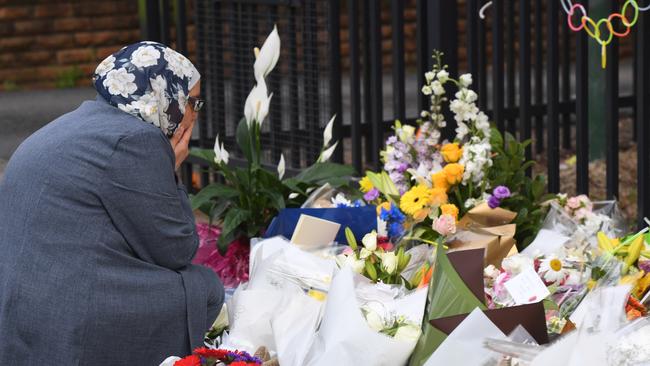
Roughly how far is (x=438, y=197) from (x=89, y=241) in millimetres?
1131

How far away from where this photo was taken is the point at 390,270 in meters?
3.01

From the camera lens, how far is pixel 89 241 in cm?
291

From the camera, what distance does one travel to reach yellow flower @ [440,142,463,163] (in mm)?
3727

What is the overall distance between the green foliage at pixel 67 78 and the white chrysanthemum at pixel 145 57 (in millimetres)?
8051

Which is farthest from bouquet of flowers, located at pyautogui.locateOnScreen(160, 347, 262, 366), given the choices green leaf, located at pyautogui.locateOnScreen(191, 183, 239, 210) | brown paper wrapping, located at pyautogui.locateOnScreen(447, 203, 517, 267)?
green leaf, located at pyautogui.locateOnScreen(191, 183, 239, 210)

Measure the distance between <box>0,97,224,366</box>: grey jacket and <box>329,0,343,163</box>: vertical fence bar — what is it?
210 cm

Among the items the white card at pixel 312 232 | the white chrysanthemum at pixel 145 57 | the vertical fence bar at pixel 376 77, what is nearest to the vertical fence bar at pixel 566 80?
the vertical fence bar at pixel 376 77

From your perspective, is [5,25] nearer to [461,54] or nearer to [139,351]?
[461,54]

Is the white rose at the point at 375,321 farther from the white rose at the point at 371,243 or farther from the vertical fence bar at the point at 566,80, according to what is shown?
the vertical fence bar at the point at 566,80

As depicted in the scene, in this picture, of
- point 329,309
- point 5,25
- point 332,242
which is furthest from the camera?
point 5,25

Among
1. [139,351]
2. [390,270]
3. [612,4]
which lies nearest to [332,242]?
[390,270]

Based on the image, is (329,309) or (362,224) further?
(362,224)

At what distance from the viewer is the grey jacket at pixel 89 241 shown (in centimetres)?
290

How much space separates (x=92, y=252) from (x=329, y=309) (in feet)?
2.35
